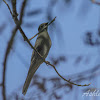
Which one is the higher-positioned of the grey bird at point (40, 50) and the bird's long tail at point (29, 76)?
the grey bird at point (40, 50)

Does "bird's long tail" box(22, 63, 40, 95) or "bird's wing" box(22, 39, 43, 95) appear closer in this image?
"bird's long tail" box(22, 63, 40, 95)

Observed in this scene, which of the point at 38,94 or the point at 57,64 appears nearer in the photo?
the point at 38,94

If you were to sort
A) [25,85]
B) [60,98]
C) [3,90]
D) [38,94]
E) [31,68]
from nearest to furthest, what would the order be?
[3,90], [38,94], [60,98], [25,85], [31,68]

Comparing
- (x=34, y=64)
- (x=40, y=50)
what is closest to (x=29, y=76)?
(x=34, y=64)

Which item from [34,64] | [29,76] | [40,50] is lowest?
[29,76]

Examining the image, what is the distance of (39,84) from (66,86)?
1.92 ft

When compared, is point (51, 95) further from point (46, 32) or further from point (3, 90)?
point (46, 32)

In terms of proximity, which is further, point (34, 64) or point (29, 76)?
point (34, 64)

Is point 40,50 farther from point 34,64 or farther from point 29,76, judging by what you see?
point 29,76

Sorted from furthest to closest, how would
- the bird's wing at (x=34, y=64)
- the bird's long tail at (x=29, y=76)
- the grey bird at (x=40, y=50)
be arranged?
the grey bird at (x=40, y=50), the bird's wing at (x=34, y=64), the bird's long tail at (x=29, y=76)

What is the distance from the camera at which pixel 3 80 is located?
7.38 ft

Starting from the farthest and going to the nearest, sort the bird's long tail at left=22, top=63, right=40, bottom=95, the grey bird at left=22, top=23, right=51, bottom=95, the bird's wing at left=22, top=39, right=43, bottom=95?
the grey bird at left=22, top=23, right=51, bottom=95 → the bird's wing at left=22, top=39, right=43, bottom=95 → the bird's long tail at left=22, top=63, right=40, bottom=95

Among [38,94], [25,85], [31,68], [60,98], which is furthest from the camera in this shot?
[31,68]

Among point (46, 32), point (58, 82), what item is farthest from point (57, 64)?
point (46, 32)
